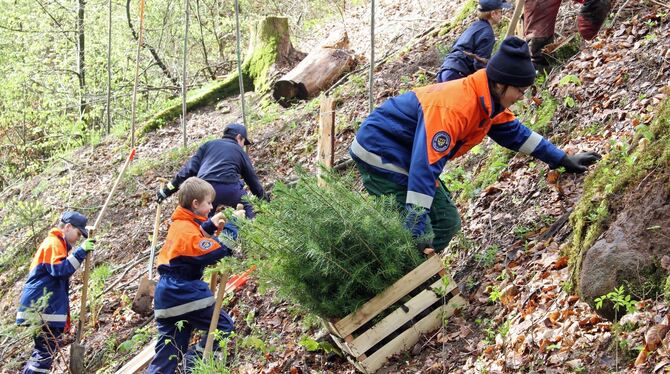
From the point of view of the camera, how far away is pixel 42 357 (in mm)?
7691

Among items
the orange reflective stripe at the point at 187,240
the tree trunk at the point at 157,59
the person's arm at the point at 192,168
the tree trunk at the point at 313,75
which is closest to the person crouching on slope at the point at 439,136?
the orange reflective stripe at the point at 187,240

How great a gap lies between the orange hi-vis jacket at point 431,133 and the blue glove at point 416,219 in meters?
0.04

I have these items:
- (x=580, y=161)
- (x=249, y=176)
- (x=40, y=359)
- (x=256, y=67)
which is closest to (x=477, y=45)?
(x=580, y=161)

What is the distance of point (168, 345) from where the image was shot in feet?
21.3

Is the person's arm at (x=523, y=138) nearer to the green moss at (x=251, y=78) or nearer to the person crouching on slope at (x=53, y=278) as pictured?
the person crouching on slope at (x=53, y=278)

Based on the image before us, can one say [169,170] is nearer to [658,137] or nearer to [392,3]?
[392,3]

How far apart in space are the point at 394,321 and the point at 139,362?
3.39 meters

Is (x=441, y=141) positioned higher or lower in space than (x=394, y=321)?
higher

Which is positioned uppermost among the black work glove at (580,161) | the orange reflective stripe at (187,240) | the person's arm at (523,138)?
Answer: the person's arm at (523,138)

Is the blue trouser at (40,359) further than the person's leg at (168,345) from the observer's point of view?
Yes

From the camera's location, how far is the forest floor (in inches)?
165

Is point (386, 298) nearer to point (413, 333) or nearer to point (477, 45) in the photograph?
point (413, 333)

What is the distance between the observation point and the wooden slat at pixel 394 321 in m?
4.88

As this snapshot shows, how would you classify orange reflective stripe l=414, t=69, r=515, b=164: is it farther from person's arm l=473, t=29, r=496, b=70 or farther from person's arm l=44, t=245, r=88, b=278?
person's arm l=44, t=245, r=88, b=278
